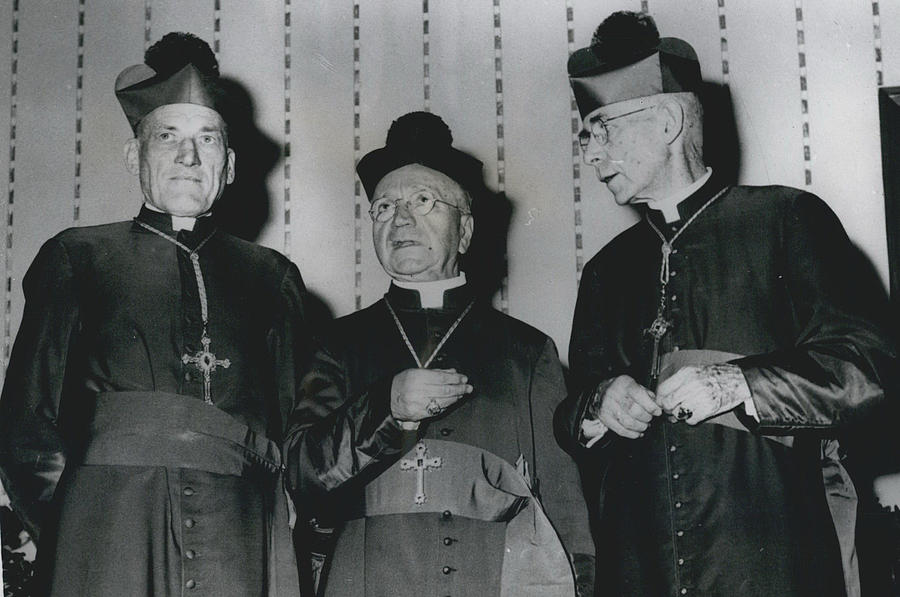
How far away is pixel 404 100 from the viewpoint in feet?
13.1

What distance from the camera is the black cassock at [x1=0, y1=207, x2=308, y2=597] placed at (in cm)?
271

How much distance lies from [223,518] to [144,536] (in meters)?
0.16

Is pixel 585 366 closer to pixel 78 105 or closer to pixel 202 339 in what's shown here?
pixel 202 339

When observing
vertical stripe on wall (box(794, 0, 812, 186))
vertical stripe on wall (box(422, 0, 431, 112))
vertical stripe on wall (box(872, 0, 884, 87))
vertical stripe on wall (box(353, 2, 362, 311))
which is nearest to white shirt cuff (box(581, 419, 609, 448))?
vertical stripe on wall (box(353, 2, 362, 311))

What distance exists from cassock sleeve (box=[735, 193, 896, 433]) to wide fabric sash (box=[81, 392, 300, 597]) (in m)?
1.05

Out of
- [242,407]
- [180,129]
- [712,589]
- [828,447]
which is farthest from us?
[180,129]

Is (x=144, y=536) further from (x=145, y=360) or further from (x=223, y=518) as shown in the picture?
(x=145, y=360)

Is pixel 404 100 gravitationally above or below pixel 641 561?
above

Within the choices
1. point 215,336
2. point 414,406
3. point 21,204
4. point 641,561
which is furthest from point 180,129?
point 641,561

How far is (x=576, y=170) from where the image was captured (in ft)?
12.9

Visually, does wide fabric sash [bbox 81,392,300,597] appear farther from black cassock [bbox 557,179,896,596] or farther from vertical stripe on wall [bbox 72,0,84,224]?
vertical stripe on wall [bbox 72,0,84,224]

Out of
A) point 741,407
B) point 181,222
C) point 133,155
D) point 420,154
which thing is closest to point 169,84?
point 133,155

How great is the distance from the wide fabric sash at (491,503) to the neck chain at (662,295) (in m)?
0.42

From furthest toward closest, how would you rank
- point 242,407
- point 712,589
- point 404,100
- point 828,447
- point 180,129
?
point 404,100 < point 180,129 < point 242,407 < point 828,447 < point 712,589
